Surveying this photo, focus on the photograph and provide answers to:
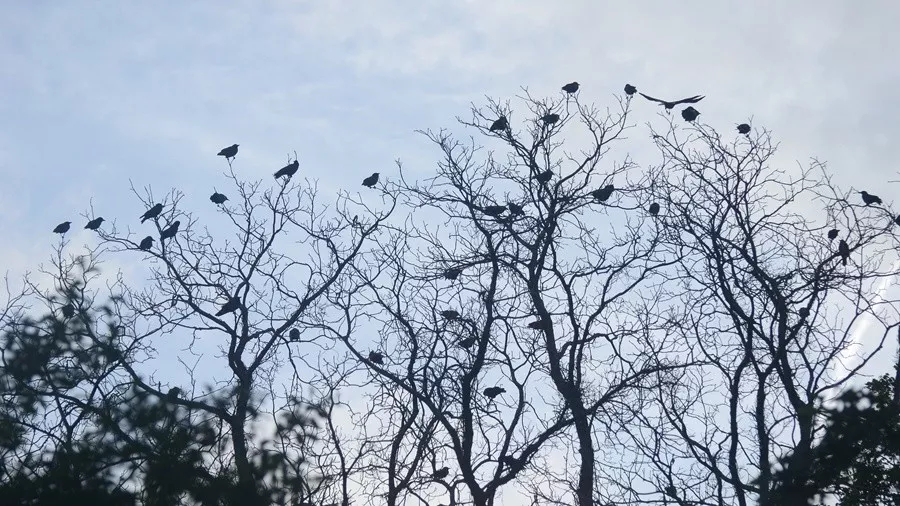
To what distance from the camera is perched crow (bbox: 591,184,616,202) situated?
14.5 m

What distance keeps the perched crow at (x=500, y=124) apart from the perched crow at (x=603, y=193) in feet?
4.88

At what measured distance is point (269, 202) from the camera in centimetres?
1573

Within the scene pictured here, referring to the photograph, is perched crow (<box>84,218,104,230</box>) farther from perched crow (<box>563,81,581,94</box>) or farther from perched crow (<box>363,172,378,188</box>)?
perched crow (<box>563,81,581,94</box>)

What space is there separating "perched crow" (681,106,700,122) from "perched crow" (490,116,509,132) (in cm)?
246

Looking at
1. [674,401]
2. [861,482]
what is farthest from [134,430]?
[861,482]

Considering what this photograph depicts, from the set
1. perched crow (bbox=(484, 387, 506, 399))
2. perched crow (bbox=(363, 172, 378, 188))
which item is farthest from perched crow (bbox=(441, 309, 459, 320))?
perched crow (bbox=(363, 172, 378, 188))

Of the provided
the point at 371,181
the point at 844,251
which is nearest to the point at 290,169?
the point at 371,181

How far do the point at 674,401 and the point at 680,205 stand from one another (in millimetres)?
2546

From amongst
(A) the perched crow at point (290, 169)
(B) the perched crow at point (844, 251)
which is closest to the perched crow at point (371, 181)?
(A) the perched crow at point (290, 169)

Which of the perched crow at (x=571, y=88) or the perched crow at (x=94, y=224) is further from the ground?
the perched crow at (x=571, y=88)

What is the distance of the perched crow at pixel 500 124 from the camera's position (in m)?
14.6

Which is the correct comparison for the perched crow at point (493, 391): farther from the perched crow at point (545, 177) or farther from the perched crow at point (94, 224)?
the perched crow at point (94, 224)

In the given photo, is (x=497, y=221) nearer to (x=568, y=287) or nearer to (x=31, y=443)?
(x=568, y=287)

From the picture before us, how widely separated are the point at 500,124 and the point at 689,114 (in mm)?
2656
